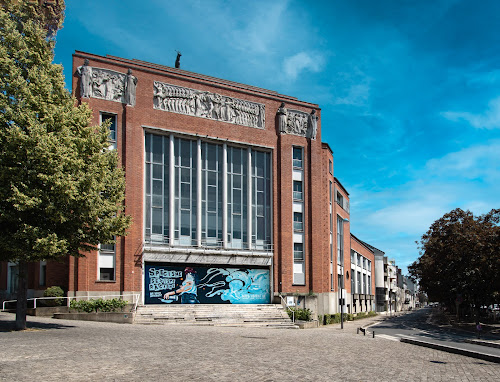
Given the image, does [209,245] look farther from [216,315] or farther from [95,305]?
[95,305]

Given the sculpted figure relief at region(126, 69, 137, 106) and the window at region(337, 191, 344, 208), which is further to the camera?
the window at region(337, 191, 344, 208)

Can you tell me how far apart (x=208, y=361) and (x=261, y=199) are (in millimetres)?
28741

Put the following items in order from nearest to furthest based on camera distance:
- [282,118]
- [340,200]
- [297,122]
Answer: [282,118] → [297,122] → [340,200]

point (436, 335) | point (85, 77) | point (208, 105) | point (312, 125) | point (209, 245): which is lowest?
point (436, 335)

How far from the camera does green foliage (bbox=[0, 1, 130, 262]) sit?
19734mm

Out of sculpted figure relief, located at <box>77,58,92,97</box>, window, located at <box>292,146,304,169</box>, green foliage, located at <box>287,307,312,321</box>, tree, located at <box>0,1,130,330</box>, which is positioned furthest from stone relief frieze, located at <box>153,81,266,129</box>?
tree, located at <box>0,1,130,330</box>

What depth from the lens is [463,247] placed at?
43.7 m

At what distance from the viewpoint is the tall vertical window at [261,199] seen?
42031mm

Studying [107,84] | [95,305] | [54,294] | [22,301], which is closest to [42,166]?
[22,301]

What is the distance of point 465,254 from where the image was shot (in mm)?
44656

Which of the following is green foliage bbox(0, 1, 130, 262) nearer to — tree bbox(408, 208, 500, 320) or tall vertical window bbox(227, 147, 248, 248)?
tall vertical window bbox(227, 147, 248, 248)

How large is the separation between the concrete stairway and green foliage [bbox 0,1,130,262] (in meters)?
10.9

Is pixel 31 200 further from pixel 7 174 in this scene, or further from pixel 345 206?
pixel 345 206

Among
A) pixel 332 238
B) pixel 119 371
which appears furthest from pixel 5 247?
pixel 332 238
